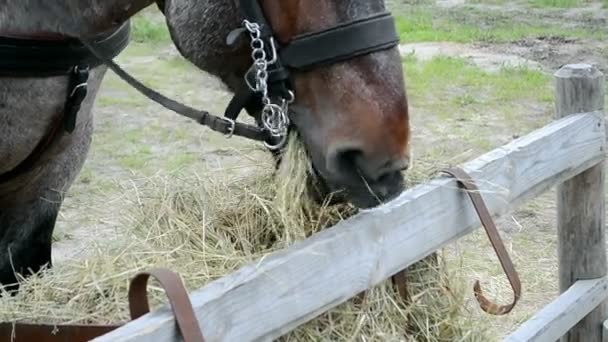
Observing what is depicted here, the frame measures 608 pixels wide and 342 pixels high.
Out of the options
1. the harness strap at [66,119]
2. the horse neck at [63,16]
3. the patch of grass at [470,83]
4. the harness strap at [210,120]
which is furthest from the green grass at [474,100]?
the horse neck at [63,16]

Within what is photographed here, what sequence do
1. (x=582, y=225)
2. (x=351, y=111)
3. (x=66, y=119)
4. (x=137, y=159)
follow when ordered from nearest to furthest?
(x=351, y=111)
(x=66, y=119)
(x=582, y=225)
(x=137, y=159)

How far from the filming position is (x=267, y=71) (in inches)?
83.6

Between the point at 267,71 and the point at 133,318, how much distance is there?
62cm

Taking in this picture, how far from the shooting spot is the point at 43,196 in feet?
10.7

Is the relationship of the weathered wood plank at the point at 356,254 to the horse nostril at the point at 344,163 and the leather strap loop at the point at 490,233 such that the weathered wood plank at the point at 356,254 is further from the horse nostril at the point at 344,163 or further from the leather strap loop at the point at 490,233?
the horse nostril at the point at 344,163

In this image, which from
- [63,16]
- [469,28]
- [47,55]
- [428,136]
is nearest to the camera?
[63,16]

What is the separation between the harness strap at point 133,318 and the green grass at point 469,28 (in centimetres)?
779

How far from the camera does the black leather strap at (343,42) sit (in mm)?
2057

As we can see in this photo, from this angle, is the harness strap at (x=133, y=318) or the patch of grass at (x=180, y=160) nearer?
the harness strap at (x=133, y=318)

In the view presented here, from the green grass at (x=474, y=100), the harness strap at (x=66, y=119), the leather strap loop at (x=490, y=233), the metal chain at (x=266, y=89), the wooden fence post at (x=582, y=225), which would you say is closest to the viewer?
the metal chain at (x=266, y=89)

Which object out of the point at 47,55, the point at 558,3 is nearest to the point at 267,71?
the point at 47,55

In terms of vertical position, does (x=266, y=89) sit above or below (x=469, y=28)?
above

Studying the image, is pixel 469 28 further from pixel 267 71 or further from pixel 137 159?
A: pixel 267 71

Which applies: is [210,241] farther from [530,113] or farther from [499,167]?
[530,113]
